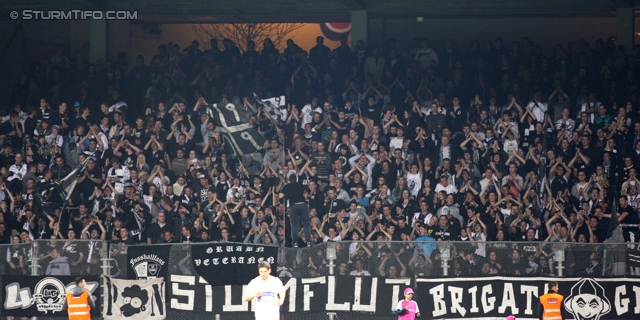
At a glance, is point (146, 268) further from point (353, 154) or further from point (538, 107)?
point (538, 107)

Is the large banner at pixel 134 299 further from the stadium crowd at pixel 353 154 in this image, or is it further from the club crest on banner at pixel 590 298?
the club crest on banner at pixel 590 298

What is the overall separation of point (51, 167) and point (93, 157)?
3.46 ft

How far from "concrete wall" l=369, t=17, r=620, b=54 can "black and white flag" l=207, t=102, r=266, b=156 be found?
22.4 feet

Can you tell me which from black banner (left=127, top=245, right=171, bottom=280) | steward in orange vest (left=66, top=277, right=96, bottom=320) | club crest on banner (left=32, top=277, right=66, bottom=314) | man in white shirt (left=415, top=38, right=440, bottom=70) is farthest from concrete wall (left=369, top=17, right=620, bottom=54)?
steward in orange vest (left=66, top=277, right=96, bottom=320)

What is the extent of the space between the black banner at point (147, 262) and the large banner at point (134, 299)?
0.51ft

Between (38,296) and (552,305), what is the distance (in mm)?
9675

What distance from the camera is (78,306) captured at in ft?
53.4

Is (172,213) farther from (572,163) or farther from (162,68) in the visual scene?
(572,163)

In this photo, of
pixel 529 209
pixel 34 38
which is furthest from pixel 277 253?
pixel 34 38

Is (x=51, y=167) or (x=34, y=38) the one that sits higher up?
(x=34, y=38)

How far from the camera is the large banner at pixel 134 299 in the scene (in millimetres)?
17812

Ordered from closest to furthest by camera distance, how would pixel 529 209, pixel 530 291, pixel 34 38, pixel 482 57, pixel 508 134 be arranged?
pixel 530 291 → pixel 529 209 → pixel 508 134 → pixel 482 57 → pixel 34 38

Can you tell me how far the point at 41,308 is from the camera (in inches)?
706

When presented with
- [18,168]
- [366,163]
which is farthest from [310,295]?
[18,168]
